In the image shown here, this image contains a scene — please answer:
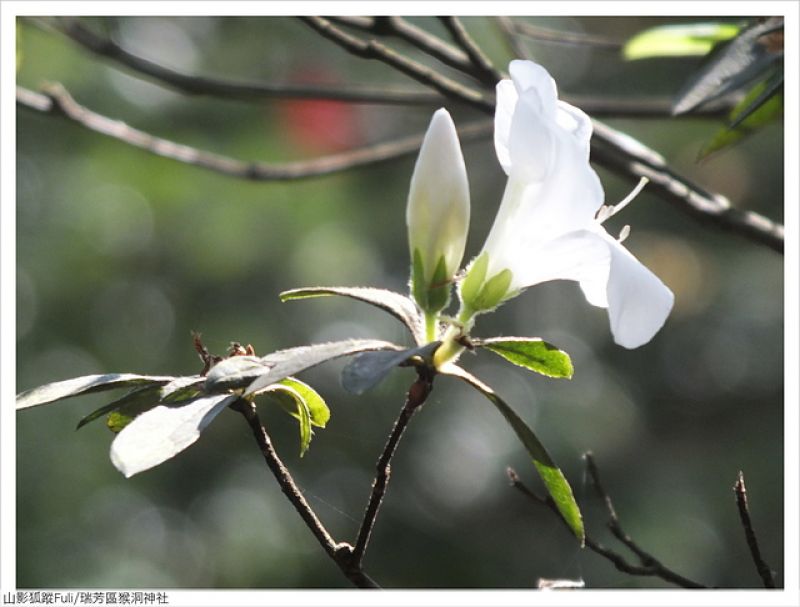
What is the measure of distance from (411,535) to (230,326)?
905 millimetres

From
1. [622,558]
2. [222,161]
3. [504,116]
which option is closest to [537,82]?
[504,116]

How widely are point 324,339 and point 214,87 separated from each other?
68.4 inches

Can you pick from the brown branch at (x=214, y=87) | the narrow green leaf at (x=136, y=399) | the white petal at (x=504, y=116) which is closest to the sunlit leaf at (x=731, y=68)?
the white petal at (x=504, y=116)

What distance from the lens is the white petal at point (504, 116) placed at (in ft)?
2.38

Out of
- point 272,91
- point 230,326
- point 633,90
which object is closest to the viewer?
point 272,91

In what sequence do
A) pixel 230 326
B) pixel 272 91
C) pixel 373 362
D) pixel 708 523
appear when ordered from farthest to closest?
pixel 708 523, pixel 230 326, pixel 272 91, pixel 373 362

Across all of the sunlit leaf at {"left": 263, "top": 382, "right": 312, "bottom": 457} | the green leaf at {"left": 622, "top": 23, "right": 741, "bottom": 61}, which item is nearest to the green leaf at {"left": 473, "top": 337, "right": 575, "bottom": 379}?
the sunlit leaf at {"left": 263, "top": 382, "right": 312, "bottom": 457}

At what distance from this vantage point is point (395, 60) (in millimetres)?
1089

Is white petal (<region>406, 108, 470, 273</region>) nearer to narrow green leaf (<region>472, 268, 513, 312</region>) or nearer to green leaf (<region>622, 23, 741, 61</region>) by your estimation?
narrow green leaf (<region>472, 268, 513, 312</region>)

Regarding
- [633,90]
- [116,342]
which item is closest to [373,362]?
[116,342]

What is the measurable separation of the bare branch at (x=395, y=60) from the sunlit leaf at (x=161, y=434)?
0.54m

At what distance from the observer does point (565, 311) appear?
3.51m

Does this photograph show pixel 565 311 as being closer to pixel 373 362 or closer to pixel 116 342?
pixel 116 342

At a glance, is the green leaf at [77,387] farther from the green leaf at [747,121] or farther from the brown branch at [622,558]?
the green leaf at [747,121]
